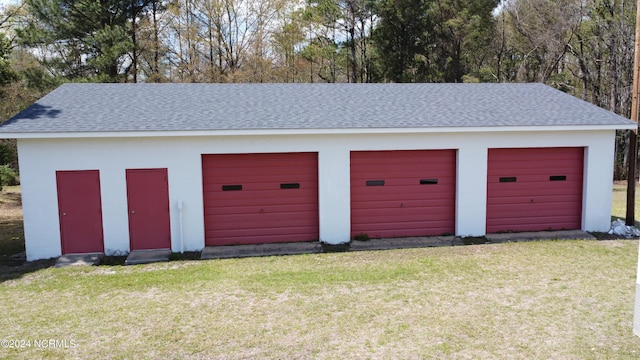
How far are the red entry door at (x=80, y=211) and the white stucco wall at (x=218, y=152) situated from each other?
12 cm

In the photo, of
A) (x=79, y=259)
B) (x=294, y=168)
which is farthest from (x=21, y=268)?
(x=294, y=168)

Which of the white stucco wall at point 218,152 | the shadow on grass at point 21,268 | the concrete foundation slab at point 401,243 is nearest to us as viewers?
the shadow on grass at point 21,268

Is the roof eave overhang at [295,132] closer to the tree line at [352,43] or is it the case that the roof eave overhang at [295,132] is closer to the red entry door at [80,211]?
the red entry door at [80,211]

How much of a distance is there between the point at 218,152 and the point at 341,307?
16.0 feet

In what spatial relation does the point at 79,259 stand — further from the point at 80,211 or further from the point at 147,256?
the point at 147,256

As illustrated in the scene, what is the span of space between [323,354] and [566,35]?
26058 mm

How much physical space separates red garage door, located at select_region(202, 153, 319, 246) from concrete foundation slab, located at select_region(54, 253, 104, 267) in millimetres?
2216

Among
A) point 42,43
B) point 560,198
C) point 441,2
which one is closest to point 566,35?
point 441,2

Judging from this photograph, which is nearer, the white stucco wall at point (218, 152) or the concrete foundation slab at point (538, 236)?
the white stucco wall at point (218, 152)

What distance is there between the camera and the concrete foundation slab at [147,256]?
9367 mm

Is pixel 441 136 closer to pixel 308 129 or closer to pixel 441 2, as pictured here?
pixel 308 129

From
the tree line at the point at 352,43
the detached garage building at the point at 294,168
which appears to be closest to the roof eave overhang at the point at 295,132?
the detached garage building at the point at 294,168

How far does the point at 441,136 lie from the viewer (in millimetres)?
10664

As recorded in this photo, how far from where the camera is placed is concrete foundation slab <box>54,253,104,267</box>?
9.25 metres
